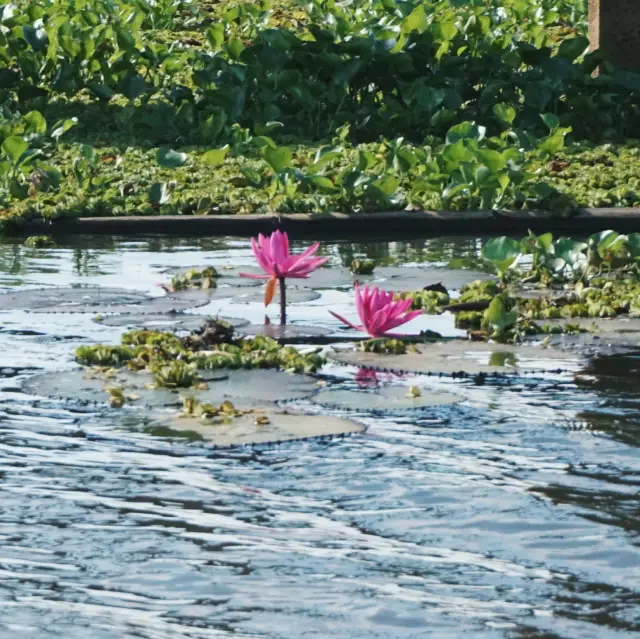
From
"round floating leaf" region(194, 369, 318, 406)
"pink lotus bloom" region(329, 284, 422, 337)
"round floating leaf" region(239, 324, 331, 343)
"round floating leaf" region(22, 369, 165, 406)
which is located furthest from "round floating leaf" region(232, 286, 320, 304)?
"round floating leaf" region(22, 369, 165, 406)

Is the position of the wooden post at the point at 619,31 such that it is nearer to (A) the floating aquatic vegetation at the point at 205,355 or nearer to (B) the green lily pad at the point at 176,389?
(A) the floating aquatic vegetation at the point at 205,355

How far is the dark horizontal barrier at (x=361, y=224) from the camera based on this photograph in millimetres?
11344

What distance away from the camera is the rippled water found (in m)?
3.87

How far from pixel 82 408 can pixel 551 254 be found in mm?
3791

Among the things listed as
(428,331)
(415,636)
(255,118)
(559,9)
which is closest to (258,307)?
(428,331)

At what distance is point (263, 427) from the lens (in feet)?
18.5

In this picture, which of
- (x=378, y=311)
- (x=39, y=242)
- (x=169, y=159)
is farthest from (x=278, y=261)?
(x=169, y=159)

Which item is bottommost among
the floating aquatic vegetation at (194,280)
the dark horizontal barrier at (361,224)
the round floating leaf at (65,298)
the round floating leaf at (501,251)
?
the round floating leaf at (65,298)

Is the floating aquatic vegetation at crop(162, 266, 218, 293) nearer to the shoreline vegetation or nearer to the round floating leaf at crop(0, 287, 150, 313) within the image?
the round floating leaf at crop(0, 287, 150, 313)

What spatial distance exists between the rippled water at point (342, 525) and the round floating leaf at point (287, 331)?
1.17 meters

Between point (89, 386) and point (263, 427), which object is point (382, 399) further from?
point (89, 386)

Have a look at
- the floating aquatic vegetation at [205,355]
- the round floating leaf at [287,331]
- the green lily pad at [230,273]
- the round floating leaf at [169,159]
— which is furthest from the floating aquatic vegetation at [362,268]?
the round floating leaf at [169,159]

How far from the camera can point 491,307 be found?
7484 millimetres

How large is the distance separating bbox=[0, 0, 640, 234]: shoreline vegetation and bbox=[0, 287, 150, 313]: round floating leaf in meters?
2.88
